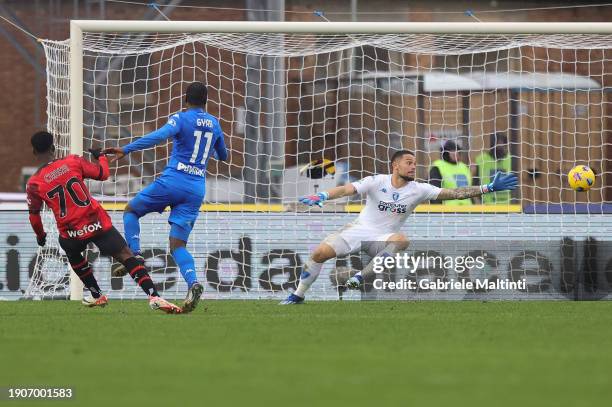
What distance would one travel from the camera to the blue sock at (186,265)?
11797 mm

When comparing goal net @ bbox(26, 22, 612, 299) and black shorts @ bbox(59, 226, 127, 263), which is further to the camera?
goal net @ bbox(26, 22, 612, 299)

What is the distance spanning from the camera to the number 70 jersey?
1158cm

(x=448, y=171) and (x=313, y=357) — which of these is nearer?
(x=313, y=357)

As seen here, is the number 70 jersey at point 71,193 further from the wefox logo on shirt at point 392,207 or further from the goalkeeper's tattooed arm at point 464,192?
the goalkeeper's tattooed arm at point 464,192

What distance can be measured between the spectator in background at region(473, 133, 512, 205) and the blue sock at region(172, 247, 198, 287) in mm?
6285

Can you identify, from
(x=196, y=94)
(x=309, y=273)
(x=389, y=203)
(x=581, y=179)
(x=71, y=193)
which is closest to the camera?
(x=71, y=193)

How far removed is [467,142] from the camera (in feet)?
60.9

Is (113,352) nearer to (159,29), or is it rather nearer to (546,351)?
(546,351)

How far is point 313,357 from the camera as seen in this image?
751cm

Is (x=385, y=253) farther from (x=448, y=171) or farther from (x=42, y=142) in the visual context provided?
(x=42, y=142)

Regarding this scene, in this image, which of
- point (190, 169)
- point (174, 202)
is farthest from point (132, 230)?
point (190, 169)

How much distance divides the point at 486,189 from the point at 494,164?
450 cm

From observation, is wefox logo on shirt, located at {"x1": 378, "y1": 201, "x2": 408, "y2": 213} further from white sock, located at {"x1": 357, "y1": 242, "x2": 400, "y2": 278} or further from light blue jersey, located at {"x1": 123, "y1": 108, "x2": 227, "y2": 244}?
light blue jersey, located at {"x1": 123, "y1": 108, "x2": 227, "y2": 244}

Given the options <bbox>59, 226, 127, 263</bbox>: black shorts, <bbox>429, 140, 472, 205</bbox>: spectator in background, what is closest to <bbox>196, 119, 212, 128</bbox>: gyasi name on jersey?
<bbox>59, 226, 127, 263</bbox>: black shorts
